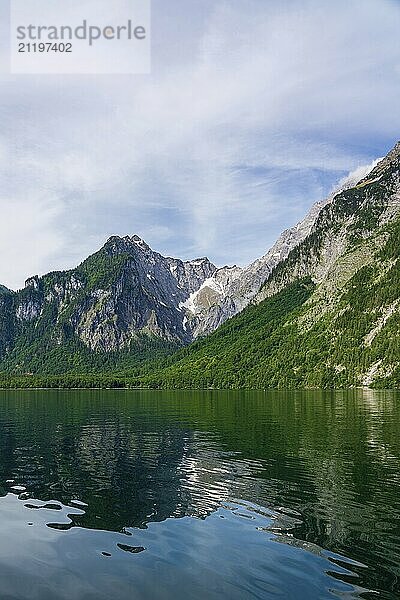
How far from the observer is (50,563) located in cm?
2805

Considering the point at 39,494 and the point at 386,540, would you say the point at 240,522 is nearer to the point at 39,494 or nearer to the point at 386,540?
the point at 386,540

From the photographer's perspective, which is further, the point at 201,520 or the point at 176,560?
the point at 201,520

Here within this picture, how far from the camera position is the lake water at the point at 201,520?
82.9ft

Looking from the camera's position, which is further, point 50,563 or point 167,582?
point 50,563

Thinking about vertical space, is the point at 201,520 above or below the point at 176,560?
below

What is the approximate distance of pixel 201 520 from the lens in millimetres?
35438

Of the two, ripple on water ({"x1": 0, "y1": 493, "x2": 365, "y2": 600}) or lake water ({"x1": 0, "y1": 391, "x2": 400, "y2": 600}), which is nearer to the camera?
ripple on water ({"x1": 0, "y1": 493, "x2": 365, "y2": 600})

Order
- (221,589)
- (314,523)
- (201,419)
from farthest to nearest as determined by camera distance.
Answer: (201,419) → (314,523) → (221,589)

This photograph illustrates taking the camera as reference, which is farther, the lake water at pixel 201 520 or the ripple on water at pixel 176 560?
the lake water at pixel 201 520

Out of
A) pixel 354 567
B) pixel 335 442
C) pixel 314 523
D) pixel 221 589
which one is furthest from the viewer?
pixel 335 442

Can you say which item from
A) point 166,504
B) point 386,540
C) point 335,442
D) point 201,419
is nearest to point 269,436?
point 335,442

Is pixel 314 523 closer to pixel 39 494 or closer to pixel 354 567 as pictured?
pixel 354 567

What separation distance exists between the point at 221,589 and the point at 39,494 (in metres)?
23.0

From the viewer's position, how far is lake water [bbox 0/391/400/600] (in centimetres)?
2527
